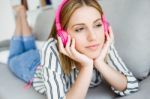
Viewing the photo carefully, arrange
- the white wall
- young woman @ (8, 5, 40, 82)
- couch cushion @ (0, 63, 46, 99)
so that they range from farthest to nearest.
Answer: the white wall → young woman @ (8, 5, 40, 82) → couch cushion @ (0, 63, 46, 99)

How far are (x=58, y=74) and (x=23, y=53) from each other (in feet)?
2.29

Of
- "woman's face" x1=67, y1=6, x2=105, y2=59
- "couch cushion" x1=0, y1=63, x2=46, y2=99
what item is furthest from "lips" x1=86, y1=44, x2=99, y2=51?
"couch cushion" x1=0, y1=63, x2=46, y2=99

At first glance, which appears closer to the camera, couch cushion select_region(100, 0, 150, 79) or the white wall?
couch cushion select_region(100, 0, 150, 79)

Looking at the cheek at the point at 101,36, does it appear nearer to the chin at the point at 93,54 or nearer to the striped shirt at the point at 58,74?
the chin at the point at 93,54

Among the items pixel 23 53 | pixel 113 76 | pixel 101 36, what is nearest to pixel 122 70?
pixel 113 76

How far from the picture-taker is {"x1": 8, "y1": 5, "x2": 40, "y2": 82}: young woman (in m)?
1.42

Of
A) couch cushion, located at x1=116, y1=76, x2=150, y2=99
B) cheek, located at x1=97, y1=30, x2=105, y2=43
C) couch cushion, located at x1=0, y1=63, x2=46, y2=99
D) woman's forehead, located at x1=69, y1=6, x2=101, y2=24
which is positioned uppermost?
woman's forehead, located at x1=69, y1=6, x2=101, y2=24

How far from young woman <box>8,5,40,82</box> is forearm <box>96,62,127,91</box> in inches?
19.2

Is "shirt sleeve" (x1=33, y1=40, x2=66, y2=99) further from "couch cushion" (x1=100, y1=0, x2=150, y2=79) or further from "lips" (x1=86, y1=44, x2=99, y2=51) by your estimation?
"couch cushion" (x1=100, y1=0, x2=150, y2=79)

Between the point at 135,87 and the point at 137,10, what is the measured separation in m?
0.31

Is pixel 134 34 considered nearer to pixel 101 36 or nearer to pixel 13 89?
pixel 101 36

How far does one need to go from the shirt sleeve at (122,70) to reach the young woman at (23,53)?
0.46 m

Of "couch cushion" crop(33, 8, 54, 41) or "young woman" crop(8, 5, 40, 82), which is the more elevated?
"couch cushion" crop(33, 8, 54, 41)

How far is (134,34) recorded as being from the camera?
108 cm
